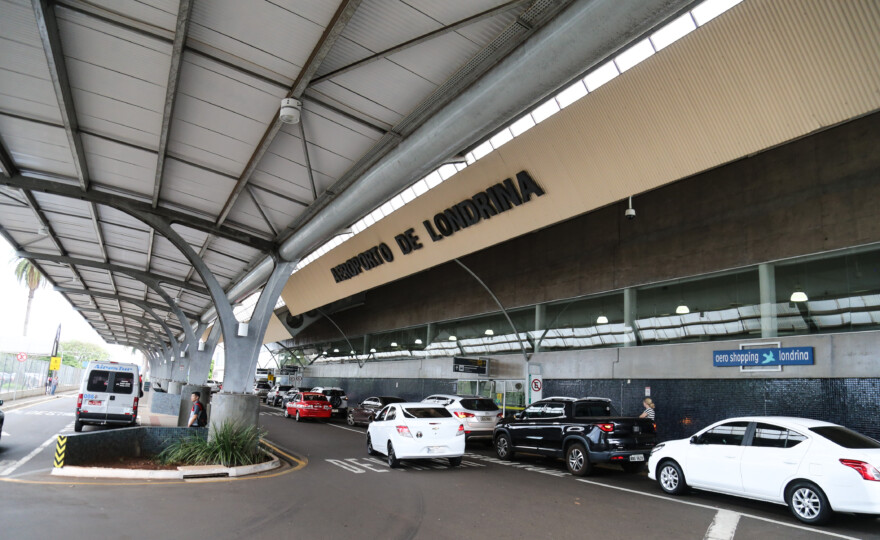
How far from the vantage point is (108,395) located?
19.7 meters

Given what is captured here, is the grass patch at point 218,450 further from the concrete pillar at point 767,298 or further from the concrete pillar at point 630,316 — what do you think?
the concrete pillar at point 767,298

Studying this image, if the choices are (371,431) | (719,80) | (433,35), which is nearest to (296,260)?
(371,431)

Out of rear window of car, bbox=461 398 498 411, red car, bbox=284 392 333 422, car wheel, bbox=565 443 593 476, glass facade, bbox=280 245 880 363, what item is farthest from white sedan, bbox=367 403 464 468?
red car, bbox=284 392 333 422

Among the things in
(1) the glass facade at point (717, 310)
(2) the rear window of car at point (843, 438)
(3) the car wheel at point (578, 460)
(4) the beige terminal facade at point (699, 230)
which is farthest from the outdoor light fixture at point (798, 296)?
(3) the car wheel at point (578, 460)

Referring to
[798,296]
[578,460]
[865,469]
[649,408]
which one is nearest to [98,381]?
[578,460]

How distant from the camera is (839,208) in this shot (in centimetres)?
1393

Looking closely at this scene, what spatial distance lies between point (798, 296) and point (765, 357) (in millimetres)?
1882

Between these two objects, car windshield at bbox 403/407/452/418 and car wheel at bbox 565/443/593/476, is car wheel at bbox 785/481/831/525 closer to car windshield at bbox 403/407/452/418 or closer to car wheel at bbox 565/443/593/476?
car wheel at bbox 565/443/593/476

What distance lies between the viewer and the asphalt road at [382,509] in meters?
7.35

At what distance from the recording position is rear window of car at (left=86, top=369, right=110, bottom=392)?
773 inches

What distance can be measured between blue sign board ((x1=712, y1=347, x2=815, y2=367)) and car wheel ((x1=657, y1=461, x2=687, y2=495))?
229 inches

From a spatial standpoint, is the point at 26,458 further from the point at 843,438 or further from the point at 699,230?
the point at 699,230

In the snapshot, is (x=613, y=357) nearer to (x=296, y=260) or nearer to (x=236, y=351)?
(x=296, y=260)

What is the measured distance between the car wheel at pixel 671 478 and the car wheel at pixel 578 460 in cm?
202
